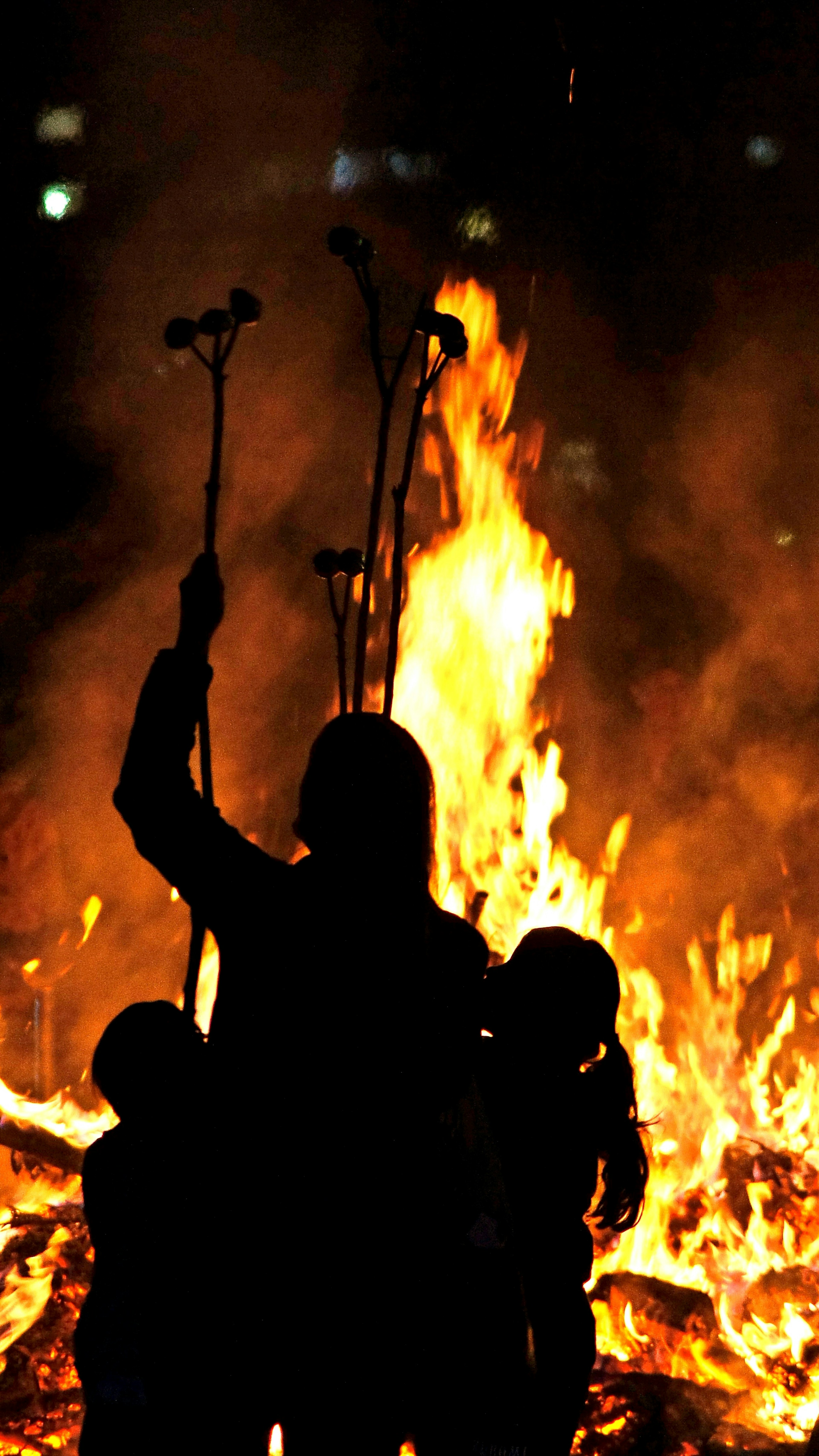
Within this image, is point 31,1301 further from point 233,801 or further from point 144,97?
point 144,97

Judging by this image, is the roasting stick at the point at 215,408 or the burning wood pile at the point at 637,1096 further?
the burning wood pile at the point at 637,1096

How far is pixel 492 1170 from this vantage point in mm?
1571

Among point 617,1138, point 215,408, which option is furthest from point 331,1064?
Result: point 215,408

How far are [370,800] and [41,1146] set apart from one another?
398cm

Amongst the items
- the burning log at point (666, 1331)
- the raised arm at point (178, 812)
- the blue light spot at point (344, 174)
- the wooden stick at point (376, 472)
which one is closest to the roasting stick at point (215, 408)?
the raised arm at point (178, 812)

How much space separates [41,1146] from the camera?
4.73 metres

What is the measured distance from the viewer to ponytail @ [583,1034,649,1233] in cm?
191

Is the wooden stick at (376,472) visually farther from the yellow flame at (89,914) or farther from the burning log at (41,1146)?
the yellow flame at (89,914)

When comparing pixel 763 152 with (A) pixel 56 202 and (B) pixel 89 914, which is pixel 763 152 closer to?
(A) pixel 56 202

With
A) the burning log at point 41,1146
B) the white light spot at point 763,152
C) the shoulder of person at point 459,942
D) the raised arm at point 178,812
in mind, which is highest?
the white light spot at point 763,152

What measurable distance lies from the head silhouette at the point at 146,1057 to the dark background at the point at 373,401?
5.41 m

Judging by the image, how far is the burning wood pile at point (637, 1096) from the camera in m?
3.53

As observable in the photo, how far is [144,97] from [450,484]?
3052 mm

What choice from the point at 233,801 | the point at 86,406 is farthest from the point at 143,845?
the point at 86,406
